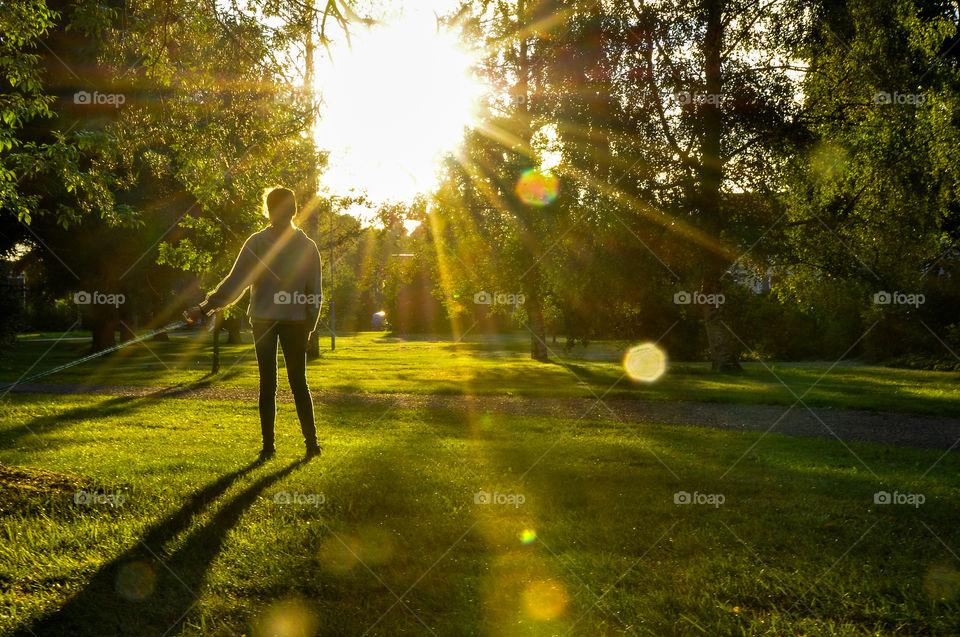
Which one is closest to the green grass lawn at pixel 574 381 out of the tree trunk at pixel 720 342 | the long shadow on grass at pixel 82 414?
the tree trunk at pixel 720 342

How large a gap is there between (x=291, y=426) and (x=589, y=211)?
1043cm

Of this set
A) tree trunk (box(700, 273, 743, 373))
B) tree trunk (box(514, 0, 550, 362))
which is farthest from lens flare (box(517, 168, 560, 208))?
tree trunk (box(700, 273, 743, 373))

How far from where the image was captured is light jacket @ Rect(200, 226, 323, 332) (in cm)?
625

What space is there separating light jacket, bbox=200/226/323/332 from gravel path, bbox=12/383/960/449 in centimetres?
563

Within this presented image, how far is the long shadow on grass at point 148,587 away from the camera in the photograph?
3316mm

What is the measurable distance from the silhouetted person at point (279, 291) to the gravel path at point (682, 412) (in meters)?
5.53

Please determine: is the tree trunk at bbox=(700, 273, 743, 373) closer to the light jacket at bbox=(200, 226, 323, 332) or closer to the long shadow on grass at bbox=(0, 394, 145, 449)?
the long shadow on grass at bbox=(0, 394, 145, 449)

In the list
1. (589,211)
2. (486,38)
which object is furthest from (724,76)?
(486,38)

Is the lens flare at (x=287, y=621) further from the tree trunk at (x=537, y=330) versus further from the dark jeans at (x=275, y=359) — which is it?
the tree trunk at (x=537, y=330)

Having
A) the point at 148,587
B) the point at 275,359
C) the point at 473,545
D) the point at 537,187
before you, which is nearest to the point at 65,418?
the point at 275,359

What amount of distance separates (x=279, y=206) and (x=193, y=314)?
4.71 ft

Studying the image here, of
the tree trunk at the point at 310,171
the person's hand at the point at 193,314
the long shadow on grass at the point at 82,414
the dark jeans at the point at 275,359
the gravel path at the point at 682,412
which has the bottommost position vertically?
the gravel path at the point at 682,412

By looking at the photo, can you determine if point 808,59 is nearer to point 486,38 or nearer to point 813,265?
point 813,265

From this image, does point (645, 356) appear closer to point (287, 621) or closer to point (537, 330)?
point (537, 330)
